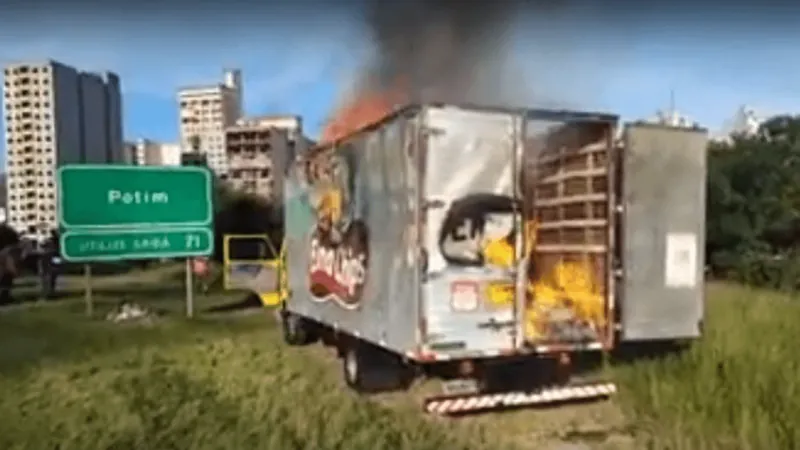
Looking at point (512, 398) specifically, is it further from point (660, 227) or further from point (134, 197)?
point (134, 197)

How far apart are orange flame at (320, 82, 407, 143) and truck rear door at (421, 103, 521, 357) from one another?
6.57 m

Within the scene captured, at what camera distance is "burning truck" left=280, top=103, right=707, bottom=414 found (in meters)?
7.99

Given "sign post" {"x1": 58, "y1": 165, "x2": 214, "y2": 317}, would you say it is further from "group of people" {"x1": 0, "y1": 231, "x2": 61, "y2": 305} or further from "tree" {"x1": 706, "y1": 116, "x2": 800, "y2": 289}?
"tree" {"x1": 706, "y1": 116, "x2": 800, "y2": 289}

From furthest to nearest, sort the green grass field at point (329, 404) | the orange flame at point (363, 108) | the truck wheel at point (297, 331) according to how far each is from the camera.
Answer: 1. the orange flame at point (363, 108)
2. the truck wheel at point (297, 331)
3. the green grass field at point (329, 404)

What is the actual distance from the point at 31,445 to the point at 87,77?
677 cm

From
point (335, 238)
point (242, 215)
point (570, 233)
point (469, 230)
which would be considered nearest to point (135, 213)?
point (335, 238)

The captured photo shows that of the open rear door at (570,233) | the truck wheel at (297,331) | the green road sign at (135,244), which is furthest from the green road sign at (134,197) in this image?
the open rear door at (570,233)

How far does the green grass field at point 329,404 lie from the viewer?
633cm

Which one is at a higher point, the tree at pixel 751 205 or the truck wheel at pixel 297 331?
the tree at pixel 751 205

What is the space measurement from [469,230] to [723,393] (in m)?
2.65

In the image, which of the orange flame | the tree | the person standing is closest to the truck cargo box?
the orange flame

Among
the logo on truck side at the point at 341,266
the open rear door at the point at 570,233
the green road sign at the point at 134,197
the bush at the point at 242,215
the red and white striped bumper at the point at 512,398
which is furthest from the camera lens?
the bush at the point at 242,215

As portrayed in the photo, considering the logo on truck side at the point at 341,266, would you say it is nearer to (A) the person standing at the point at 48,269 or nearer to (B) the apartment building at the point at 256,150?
A: (A) the person standing at the point at 48,269

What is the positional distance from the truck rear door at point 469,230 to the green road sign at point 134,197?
1007 centimetres
